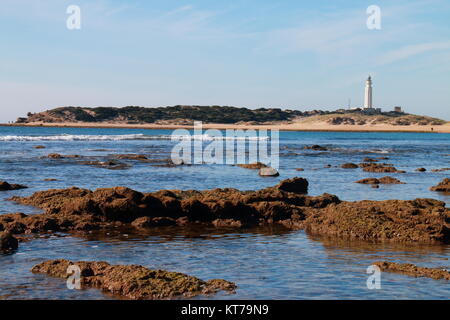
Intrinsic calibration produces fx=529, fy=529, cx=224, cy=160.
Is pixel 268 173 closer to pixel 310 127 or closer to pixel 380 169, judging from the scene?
pixel 380 169

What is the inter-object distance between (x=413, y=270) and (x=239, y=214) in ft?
21.0

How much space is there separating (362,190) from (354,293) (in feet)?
47.2

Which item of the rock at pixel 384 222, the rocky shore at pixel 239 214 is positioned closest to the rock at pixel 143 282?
the rocky shore at pixel 239 214

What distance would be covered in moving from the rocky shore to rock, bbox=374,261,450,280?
2675 millimetres

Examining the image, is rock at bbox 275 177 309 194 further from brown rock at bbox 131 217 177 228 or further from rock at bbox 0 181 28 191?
rock at bbox 0 181 28 191

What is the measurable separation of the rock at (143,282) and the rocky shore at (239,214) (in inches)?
178

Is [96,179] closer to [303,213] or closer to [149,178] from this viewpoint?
[149,178]

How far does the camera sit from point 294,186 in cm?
2105

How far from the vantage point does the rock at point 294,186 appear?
2081 cm

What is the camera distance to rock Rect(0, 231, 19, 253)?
11.2 meters

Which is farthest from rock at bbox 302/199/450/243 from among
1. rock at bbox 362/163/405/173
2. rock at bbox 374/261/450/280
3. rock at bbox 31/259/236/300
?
rock at bbox 362/163/405/173

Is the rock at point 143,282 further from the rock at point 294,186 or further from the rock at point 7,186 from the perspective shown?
the rock at point 7,186
